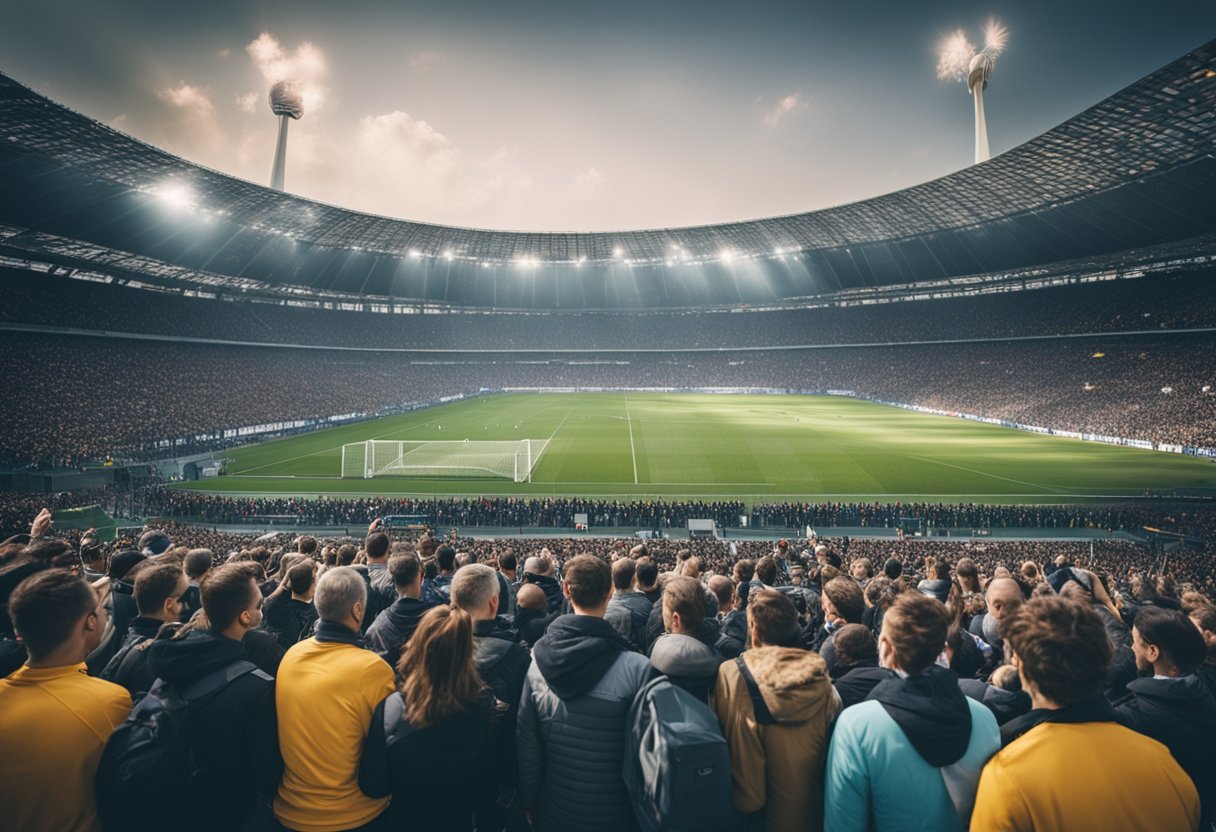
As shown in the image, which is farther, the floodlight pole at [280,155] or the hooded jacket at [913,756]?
the floodlight pole at [280,155]

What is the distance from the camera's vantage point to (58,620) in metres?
2.64

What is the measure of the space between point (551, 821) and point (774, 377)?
247 ft

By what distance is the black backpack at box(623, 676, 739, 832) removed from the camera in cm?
247

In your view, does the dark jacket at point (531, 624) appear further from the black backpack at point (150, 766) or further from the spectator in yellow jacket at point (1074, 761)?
the spectator in yellow jacket at point (1074, 761)

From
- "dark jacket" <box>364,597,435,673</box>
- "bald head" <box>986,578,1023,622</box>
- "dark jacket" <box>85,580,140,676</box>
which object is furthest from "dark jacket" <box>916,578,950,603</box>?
"dark jacket" <box>85,580,140,676</box>

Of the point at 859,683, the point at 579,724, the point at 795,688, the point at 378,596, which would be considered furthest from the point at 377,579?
the point at 859,683

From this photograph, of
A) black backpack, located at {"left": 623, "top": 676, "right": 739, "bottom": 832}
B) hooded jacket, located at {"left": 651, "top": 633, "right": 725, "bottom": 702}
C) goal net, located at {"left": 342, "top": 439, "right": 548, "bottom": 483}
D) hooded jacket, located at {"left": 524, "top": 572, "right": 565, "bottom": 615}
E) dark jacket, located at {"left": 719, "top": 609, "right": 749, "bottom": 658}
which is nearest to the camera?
black backpack, located at {"left": 623, "top": 676, "right": 739, "bottom": 832}

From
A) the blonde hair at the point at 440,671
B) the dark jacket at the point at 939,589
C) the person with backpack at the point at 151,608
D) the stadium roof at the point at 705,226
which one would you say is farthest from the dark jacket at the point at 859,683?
the stadium roof at the point at 705,226

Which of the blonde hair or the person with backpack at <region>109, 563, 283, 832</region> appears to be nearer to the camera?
the person with backpack at <region>109, 563, 283, 832</region>

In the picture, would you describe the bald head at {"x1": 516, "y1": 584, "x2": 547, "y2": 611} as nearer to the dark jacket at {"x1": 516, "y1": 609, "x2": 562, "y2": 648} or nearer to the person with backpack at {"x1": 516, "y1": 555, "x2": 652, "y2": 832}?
the dark jacket at {"x1": 516, "y1": 609, "x2": 562, "y2": 648}

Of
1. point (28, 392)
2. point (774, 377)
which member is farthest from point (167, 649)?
point (774, 377)

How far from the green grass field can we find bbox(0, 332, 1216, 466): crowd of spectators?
16.0ft

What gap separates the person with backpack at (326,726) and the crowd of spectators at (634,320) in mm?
51324

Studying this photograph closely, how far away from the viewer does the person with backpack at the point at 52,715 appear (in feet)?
7.98
